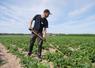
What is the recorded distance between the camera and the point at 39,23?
30.3ft

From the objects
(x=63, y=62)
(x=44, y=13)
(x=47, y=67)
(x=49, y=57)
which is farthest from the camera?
(x=49, y=57)

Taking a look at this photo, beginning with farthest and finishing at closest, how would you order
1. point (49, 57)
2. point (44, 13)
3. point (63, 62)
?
1. point (49, 57)
2. point (44, 13)
3. point (63, 62)

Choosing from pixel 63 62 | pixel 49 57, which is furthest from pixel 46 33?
pixel 63 62

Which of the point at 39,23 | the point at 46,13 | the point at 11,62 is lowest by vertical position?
the point at 11,62

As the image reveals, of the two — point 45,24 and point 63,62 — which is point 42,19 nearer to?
point 45,24

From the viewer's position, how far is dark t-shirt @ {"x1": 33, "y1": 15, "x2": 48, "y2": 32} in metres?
9.20

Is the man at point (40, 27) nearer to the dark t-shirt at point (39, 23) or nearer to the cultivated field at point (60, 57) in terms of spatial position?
the dark t-shirt at point (39, 23)

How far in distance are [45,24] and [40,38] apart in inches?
23.8

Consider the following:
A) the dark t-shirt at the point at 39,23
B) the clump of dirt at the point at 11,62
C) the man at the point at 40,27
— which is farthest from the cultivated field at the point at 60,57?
the dark t-shirt at the point at 39,23

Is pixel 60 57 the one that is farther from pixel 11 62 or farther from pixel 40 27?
pixel 11 62

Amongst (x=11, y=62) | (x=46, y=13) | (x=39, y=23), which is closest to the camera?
(x=46, y=13)

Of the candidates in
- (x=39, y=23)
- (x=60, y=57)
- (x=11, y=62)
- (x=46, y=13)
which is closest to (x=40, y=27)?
(x=39, y=23)

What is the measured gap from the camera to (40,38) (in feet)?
29.9

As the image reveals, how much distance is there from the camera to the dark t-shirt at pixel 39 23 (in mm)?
9198
